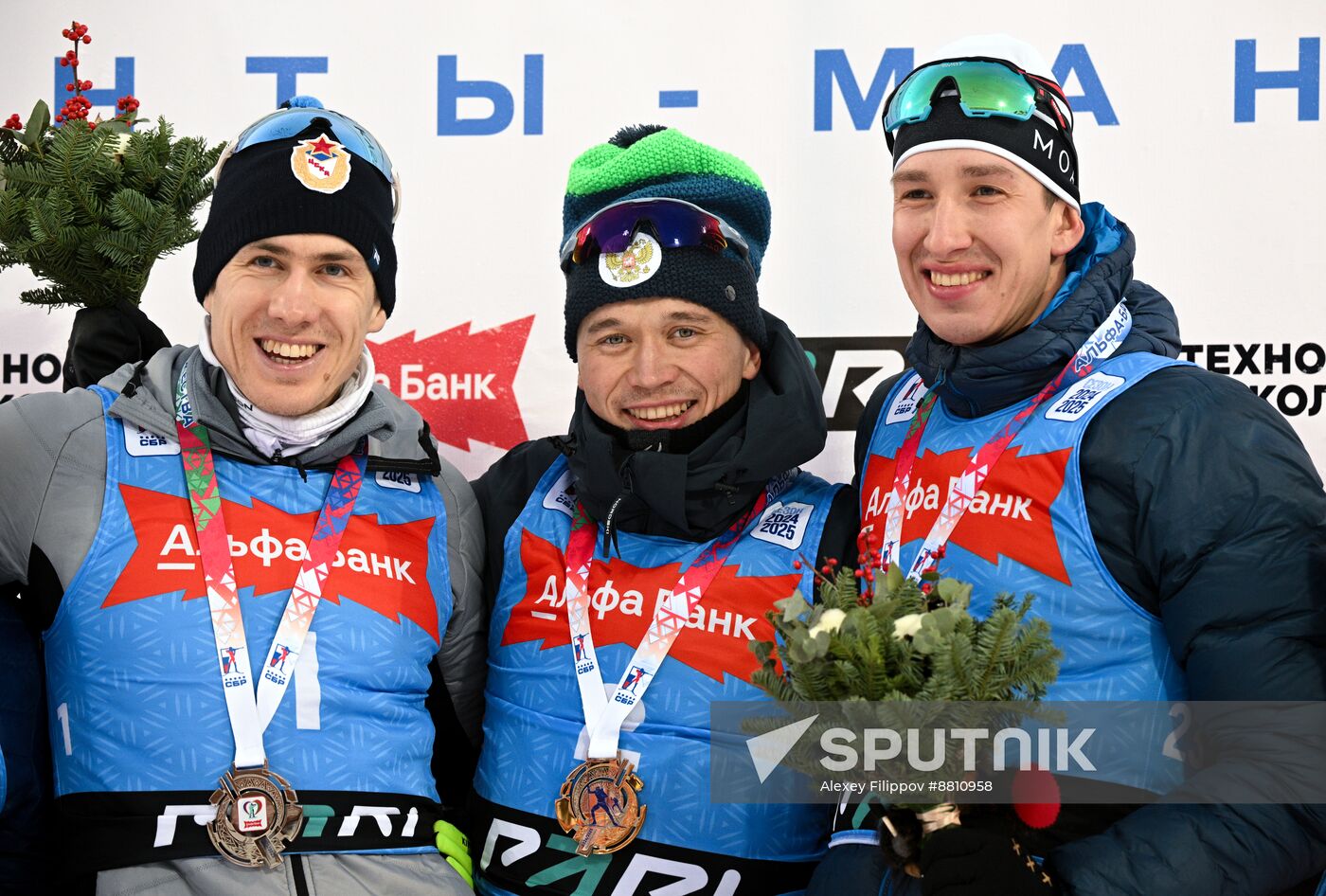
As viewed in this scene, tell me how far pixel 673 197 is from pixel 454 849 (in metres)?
1.32

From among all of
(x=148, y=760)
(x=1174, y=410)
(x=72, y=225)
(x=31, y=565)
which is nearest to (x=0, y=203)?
(x=72, y=225)

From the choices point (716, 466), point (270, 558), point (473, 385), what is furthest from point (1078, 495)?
point (473, 385)

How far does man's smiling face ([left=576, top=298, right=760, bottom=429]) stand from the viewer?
98.1 inches

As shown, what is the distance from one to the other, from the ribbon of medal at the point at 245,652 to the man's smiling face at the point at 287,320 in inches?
5.3

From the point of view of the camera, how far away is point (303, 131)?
244 centimetres

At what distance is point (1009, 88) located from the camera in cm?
222

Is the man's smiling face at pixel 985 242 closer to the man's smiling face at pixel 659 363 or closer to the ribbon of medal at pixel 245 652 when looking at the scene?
the man's smiling face at pixel 659 363

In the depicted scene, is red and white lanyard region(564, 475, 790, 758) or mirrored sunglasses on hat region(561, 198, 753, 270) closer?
red and white lanyard region(564, 475, 790, 758)

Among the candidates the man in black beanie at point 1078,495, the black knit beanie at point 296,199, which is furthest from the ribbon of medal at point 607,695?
the black knit beanie at point 296,199

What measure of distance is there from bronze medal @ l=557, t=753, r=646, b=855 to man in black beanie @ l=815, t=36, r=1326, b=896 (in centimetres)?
37

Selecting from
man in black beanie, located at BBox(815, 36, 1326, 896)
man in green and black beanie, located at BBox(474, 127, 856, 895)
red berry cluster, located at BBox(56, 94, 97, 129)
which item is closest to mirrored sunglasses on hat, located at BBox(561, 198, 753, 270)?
man in green and black beanie, located at BBox(474, 127, 856, 895)

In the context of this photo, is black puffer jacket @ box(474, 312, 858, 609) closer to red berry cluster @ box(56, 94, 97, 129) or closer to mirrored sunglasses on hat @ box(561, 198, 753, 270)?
mirrored sunglasses on hat @ box(561, 198, 753, 270)

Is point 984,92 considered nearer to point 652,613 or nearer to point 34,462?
point 652,613

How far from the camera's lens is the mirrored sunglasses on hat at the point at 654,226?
249 cm
